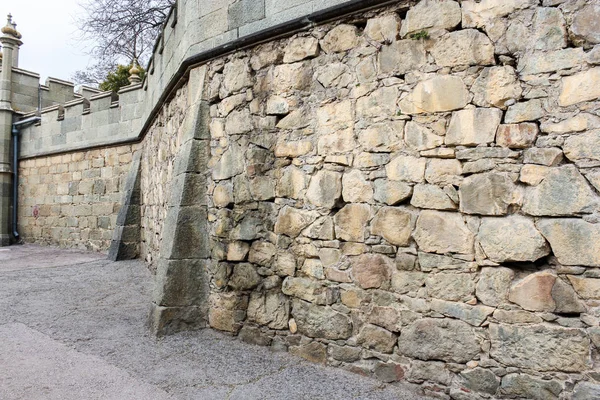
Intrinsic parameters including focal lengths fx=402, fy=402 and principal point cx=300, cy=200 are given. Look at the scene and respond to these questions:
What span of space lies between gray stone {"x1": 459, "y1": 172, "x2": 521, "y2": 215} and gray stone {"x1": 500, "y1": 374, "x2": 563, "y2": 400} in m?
0.94

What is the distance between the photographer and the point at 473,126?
8.07ft

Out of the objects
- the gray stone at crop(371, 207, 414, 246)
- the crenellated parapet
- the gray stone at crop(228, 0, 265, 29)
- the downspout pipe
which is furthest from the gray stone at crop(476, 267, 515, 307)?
the downspout pipe

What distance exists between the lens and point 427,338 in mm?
2584

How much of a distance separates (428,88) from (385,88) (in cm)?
30

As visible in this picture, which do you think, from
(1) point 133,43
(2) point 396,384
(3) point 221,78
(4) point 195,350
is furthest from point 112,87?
(2) point 396,384

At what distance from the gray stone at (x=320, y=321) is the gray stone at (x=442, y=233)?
2.71 feet

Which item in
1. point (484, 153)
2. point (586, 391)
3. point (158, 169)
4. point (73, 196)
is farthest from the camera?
point (73, 196)

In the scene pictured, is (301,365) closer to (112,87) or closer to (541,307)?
(541,307)

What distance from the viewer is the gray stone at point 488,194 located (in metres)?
2.35

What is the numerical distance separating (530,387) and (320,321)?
1386 millimetres

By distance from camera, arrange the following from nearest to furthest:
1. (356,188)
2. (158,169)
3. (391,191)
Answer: (391,191)
(356,188)
(158,169)

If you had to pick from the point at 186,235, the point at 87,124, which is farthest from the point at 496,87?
the point at 87,124

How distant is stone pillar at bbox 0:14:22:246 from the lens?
10.4 m

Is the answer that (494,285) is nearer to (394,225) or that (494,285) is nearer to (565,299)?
(565,299)
